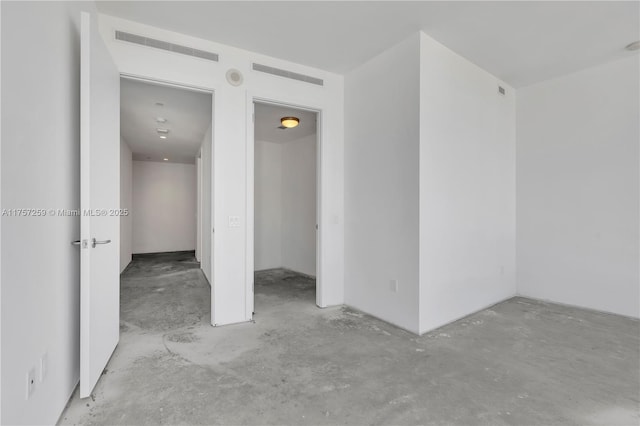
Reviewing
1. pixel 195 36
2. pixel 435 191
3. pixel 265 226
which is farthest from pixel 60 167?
pixel 265 226

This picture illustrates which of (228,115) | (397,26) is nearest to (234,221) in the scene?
(228,115)

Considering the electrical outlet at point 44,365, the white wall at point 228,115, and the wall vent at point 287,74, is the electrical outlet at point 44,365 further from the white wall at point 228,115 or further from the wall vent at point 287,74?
the wall vent at point 287,74

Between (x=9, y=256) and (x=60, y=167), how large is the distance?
0.76m

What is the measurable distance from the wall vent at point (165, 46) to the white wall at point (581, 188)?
13.8 feet

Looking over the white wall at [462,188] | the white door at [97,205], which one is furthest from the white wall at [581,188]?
the white door at [97,205]

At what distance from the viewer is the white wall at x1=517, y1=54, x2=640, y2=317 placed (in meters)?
3.59

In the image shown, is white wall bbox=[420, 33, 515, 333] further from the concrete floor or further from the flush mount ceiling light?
the flush mount ceiling light

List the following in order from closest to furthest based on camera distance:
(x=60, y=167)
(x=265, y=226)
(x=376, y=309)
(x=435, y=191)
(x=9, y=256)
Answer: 1. (x=9, y=256)
2. (x=60, y=167)
3. (x=435, y=191)
4. (x=376, y=309)
5. (x=265, y=226)

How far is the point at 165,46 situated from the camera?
2.95 metres

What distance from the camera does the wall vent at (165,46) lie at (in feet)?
9.14

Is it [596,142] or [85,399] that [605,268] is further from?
[85,399]

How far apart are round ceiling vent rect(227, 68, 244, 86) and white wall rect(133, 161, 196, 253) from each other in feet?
22.2

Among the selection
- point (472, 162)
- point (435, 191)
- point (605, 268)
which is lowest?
point (605, 268)

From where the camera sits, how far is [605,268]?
12.3 ft
